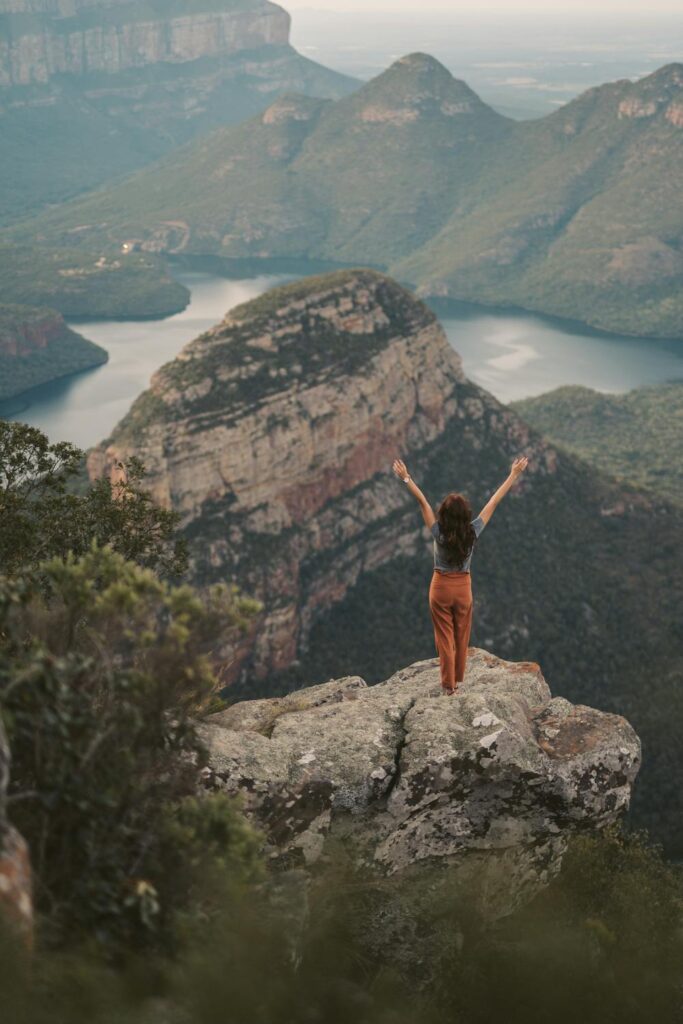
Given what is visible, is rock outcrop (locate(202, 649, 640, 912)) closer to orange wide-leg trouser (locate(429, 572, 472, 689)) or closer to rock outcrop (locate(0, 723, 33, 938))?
orange wide-leg trouser (locate(429, 572, 472, 689))

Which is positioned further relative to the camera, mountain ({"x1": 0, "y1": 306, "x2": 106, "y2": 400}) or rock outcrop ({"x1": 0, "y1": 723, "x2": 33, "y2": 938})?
mountain ({"x1": 0, "y1": 306, "x2": 106, "y2": 400})

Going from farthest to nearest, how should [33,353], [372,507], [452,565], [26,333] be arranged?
1. [26,333]
2. [33,353]
3. [372,507]
4. [452,565]

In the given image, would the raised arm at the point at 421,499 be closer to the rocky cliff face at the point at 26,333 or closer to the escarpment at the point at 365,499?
the escarpment at the point at 365,499

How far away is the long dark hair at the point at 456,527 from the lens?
16.2m

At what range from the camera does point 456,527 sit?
54.3 feet

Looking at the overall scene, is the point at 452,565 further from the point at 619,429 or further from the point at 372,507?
the point at 619,429

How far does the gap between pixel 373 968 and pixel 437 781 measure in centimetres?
319

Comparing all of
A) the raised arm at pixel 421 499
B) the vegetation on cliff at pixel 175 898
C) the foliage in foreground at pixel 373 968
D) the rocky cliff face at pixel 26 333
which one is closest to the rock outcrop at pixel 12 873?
the vegetation on cliff at pixel 175 898

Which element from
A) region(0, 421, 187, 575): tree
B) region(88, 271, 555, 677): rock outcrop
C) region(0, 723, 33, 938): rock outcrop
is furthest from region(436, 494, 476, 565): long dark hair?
region(88, 271, 555, 677): rock outcrop

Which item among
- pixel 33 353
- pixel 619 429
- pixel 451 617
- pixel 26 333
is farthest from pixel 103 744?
pixel 26 333

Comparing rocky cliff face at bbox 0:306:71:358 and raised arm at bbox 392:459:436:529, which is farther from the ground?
raised arm at bbox 392:459:436:529

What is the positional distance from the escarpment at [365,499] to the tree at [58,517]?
128 ft

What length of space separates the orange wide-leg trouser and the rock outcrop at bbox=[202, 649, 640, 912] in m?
0.70

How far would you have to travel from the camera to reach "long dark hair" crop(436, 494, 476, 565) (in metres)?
16.2
